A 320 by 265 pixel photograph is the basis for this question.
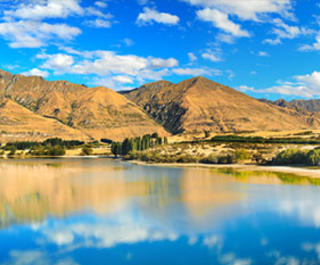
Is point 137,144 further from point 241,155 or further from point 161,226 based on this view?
point 161,226

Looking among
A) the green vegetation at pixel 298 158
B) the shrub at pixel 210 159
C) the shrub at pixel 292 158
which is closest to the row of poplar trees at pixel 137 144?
the shrub at pixel 210 159

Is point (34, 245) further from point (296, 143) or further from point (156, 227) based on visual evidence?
point (296, 143)

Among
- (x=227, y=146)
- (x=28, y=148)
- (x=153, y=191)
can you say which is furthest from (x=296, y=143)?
(x=28, y=148)

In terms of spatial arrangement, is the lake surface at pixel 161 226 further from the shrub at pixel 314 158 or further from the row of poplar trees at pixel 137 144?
the row of poplar trees at pixel 137 144

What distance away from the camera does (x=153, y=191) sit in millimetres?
45188

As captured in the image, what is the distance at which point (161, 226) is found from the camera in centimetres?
2792

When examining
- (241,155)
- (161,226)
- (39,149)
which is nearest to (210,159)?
(241,155)

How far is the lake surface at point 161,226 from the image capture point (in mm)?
22109

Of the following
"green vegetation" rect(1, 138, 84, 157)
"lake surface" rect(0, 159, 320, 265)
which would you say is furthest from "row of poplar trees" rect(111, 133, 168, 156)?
"lake surface" rect(0, 159, 320, 265)

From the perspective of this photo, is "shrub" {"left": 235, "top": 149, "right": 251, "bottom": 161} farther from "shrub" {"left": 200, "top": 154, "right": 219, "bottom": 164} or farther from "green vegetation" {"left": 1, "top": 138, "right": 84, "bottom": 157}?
"green vegetation" {"left": 1, "top": 138, "right": 84, "bottom": 157}

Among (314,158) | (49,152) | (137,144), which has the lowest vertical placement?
(49,152)

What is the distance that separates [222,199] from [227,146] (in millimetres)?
68458

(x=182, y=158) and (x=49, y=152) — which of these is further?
(x=49, y=152)

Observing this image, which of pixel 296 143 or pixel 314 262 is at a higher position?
pixel 296 143
